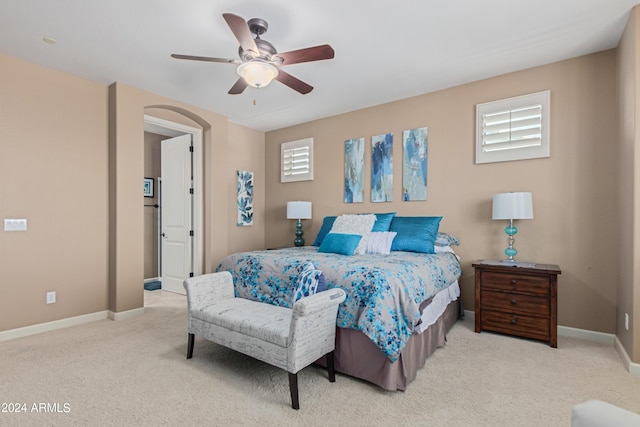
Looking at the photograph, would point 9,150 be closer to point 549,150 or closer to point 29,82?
point 29,82

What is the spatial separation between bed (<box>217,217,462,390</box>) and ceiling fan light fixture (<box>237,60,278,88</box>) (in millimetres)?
1448

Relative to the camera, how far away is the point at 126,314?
3.70 meters

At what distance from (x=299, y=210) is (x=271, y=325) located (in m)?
2.73

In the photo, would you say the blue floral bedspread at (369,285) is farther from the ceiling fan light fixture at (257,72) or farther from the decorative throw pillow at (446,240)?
the ceiling fan light fixture at (257,72)

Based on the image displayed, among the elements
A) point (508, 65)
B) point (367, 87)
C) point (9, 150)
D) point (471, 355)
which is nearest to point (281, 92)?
point (367, 87)

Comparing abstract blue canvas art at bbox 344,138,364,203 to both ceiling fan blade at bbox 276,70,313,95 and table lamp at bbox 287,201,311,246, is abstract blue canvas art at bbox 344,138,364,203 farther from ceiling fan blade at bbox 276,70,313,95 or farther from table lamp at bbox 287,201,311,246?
ceiling fan blade at bbox 276,70,313,95

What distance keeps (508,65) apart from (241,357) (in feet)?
12.2

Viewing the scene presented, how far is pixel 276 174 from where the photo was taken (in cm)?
551

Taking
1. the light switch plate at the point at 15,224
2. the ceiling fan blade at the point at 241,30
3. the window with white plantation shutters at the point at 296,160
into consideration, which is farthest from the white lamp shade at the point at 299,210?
the light switch plate at the point at 15,224

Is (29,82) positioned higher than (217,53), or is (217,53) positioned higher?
(217,53)

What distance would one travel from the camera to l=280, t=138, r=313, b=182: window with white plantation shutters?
198 inches

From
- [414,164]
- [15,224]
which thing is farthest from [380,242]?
[15,224]

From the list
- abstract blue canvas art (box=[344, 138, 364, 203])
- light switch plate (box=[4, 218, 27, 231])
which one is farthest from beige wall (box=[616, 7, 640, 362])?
light switch plate (box=[4, 218, 27, 231])

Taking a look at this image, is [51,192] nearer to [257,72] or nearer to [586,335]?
[257,72]
